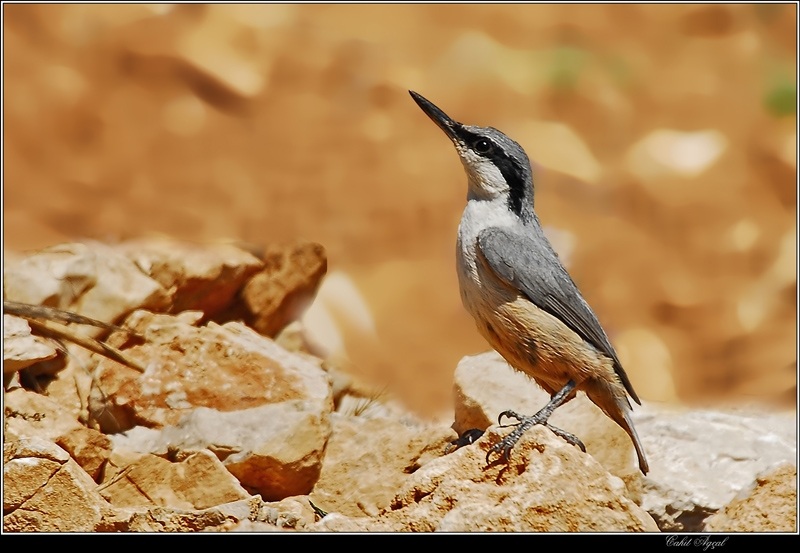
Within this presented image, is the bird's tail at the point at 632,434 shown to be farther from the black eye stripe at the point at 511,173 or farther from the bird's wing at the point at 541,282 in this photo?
the black eye stripe at the point at 511,173

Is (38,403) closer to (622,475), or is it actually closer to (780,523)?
(622,475)

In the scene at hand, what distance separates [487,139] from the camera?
16.2ft

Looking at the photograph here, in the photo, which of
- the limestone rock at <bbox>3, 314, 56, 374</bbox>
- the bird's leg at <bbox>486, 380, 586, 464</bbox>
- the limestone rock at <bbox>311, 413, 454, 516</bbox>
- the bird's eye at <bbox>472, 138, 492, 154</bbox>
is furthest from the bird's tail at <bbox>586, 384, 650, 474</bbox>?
the limestone rock at <bbox>3, 314, 56, 374</bbox>

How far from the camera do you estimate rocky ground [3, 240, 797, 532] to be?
3.72 meters

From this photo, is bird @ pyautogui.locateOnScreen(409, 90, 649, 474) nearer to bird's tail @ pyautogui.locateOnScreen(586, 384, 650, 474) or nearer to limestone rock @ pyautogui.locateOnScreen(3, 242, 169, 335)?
bird's tail @ pyautogui.locateOnScreen(586, 384, 650, 474)

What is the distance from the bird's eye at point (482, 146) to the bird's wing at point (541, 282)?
465 mm

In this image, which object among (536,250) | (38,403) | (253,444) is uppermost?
(536,250)

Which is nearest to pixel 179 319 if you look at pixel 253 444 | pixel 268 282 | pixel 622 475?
pixel 268 282

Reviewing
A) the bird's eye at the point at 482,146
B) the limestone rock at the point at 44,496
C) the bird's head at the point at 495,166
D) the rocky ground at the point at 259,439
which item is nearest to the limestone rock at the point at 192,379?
the rocky ground at the point at 259,439

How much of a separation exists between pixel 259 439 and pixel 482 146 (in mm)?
1835

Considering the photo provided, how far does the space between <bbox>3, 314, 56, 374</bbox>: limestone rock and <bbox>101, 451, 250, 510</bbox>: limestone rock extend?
2.69 ft

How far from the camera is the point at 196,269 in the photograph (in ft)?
18.8

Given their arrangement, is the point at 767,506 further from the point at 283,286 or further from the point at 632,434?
the point at 283,286

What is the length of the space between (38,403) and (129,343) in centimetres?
67
